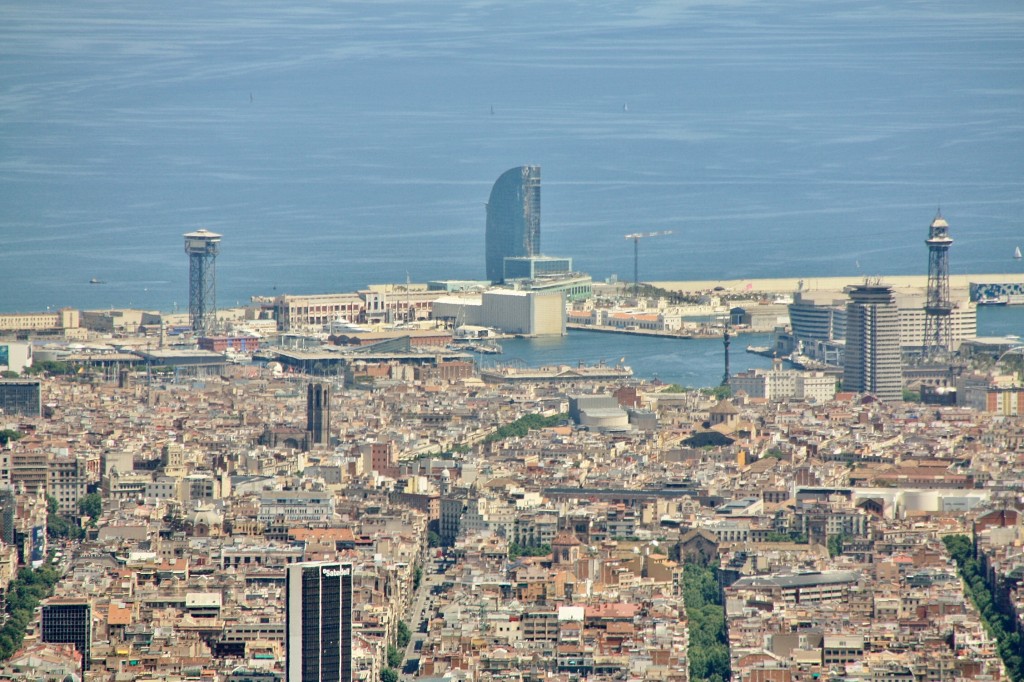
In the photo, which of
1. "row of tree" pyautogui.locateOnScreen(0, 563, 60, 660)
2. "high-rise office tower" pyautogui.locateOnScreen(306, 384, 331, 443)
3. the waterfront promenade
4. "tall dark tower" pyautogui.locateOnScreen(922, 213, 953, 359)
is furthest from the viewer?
the waterfront promenade

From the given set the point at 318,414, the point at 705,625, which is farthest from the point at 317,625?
the point at 318,414

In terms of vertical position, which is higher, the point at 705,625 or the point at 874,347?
the point at 874,347

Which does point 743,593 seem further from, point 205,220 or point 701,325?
point 205,220

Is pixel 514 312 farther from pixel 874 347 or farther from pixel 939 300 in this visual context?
pixel 874 347

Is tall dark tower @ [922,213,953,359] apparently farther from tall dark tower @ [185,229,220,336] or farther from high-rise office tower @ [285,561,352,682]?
high-rise office tower @ [285,561,352,682]

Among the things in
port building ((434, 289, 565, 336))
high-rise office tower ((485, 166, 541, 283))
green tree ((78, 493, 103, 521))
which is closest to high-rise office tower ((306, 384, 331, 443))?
green tree ((78, 493, 103, 521))

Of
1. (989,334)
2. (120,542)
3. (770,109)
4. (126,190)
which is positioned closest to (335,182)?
(126,190)

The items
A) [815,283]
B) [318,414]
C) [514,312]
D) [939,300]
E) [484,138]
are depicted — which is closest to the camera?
[318,414]
